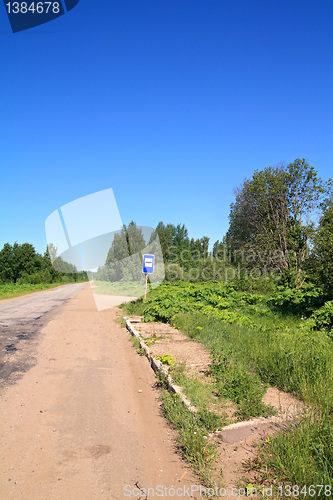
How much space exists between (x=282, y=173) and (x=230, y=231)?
950 cm

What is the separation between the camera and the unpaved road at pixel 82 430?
9.76 ft

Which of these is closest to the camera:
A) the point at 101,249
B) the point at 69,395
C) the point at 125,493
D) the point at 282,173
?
the point at 125,493

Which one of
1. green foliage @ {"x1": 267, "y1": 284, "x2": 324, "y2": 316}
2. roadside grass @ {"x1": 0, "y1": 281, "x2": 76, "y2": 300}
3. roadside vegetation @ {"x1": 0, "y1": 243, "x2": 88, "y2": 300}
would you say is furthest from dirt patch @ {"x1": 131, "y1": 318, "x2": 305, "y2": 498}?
roadside vegetation @ {"x1": 0, "y1": 243, "x2": 88, "y2": 300}

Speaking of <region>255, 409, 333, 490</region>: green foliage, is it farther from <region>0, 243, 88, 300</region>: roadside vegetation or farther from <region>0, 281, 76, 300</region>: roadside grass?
<region>0, 243, 88, 300</region>: roadside vegetation

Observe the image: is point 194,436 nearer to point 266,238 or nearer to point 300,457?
point 300,457

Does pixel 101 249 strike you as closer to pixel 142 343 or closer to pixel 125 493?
pixel 142 343

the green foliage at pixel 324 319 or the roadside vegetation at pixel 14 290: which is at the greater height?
the roadside vegetation at pixel 14 290

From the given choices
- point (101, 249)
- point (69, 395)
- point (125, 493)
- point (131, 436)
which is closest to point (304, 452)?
point (125, 493)

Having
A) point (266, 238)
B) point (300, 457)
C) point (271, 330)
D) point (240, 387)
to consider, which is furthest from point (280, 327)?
point (266, 238)

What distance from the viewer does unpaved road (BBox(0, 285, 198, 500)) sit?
2975mm

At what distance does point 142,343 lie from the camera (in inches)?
328

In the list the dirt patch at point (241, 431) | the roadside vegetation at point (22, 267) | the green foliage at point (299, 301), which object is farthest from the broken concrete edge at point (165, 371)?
the roadside vegetation at point (22, 267)

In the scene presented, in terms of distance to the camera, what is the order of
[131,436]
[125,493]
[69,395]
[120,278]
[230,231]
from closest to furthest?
[125,493], [131,436], [69,395], [230,231], [120,278]

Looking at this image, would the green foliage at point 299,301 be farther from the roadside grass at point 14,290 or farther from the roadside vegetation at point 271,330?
the roadside grass at point 14,290
